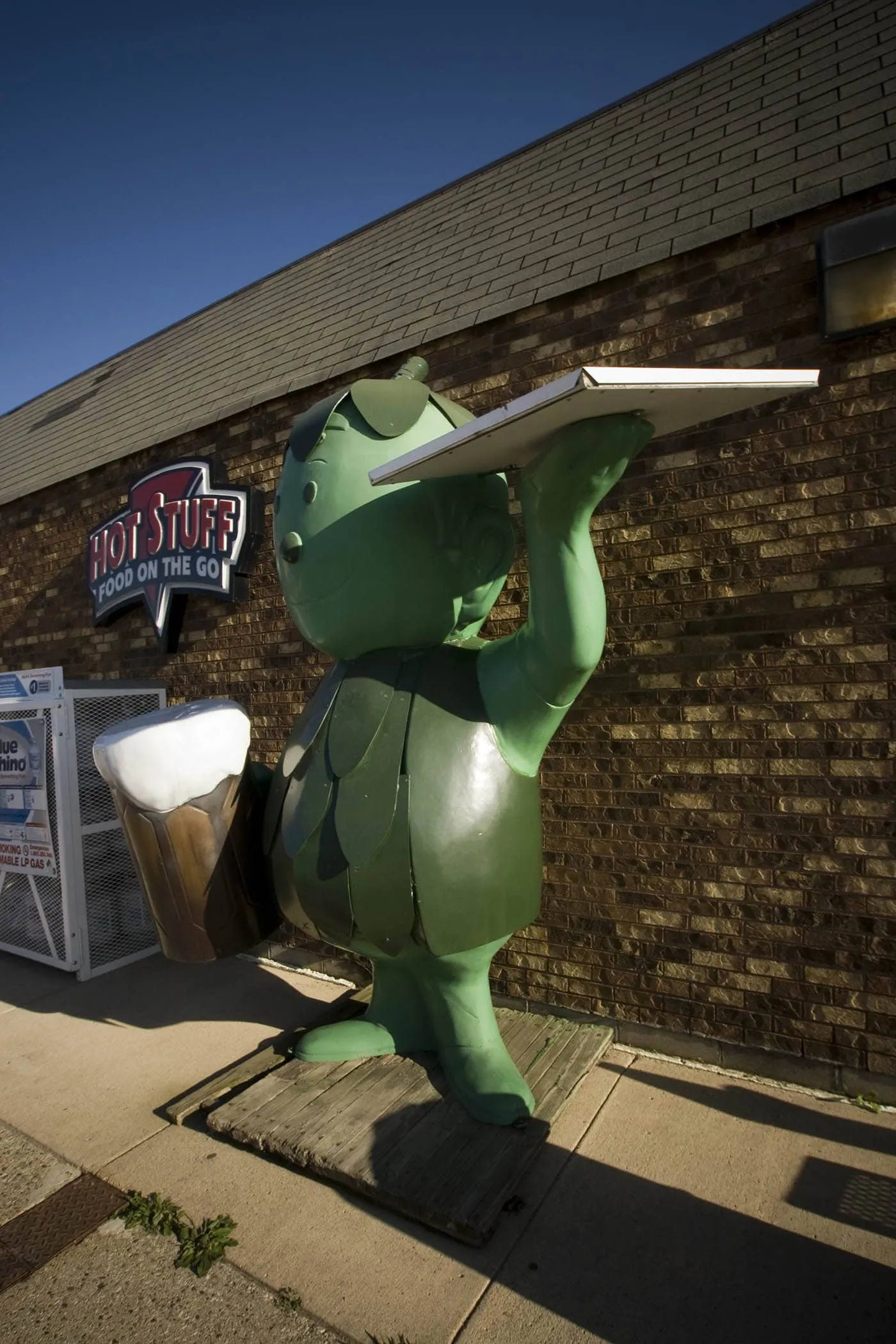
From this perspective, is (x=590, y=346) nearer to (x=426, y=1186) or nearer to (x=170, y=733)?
(x=170, y=733)

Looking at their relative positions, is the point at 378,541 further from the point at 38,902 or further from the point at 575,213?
the point at 38,902

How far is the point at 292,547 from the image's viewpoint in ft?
8.50

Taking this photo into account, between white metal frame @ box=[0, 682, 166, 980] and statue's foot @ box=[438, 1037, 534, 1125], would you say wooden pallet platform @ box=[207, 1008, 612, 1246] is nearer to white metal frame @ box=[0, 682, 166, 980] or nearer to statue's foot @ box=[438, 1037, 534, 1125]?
statue's foot @ box=[438, 1037, 534, 1125]

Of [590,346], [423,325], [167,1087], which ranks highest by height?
[423,325]

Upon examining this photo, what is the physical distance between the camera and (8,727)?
485 centimetres

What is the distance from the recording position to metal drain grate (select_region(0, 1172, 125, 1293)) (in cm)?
220

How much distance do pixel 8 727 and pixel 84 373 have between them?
5177 mm

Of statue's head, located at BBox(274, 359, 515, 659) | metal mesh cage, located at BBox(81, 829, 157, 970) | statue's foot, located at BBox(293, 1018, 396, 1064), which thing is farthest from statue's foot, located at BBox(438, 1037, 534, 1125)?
metal mesh cage, located at BBox(81, 829, 157, 970)

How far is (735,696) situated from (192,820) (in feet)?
6.65

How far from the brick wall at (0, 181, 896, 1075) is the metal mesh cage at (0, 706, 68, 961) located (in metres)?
2.65

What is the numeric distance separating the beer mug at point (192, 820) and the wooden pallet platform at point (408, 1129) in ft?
1.82

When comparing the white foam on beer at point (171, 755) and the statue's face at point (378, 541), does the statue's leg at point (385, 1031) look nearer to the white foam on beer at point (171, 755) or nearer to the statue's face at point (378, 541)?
the white foam on beer at point (171, 755)

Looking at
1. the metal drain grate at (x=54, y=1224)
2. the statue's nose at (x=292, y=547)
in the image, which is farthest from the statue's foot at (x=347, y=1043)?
the statue's nose at (x=292, y=547)

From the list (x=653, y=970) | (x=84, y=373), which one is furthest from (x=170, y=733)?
(x=84, y=373)
